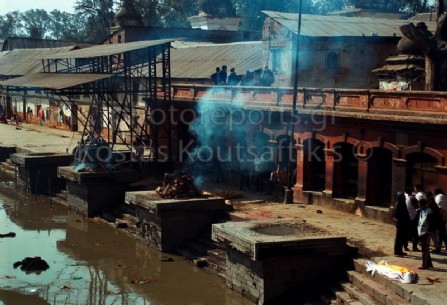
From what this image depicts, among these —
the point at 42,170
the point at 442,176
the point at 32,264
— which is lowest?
the point at 32,264

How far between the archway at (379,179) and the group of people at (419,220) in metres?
3.99

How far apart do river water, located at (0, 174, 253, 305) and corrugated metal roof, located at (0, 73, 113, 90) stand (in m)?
5.26

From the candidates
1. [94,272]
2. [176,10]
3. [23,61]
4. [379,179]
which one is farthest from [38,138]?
[176,10]

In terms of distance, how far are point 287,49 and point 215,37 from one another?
2315 centimetres

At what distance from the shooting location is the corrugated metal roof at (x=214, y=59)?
3394 cm

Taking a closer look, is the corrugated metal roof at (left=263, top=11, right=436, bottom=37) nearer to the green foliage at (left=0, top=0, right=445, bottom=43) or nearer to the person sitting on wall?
the person sitting on wall

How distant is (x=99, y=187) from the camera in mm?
25344

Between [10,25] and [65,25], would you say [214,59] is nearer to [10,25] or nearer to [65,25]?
[65,25]

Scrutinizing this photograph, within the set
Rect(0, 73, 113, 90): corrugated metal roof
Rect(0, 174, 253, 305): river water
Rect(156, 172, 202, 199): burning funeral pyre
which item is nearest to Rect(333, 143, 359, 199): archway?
Rect(156, 172, 202, 199): burning funeral pyre

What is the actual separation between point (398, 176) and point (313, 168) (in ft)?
13.7

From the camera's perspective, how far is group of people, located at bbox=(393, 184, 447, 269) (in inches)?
A: 542

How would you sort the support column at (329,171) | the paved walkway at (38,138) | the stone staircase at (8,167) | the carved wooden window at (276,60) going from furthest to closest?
the paved walkway at (38,138) < the stone staircase at (8,167) < the carved wooden window at (276,60) < the support column at (329,171)

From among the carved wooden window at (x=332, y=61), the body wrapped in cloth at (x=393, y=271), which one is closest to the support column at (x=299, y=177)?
the carved wooden window at (x=332, y=61)

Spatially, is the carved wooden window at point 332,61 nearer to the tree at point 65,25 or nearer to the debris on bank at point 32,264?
the debris on bank at point 32,264
